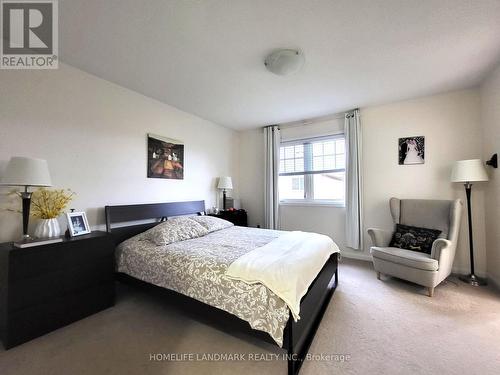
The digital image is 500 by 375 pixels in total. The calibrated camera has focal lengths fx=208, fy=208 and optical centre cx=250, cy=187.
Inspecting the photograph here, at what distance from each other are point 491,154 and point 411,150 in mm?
853

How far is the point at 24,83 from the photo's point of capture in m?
2.09

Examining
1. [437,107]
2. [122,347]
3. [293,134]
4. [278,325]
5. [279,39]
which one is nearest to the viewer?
[278,325]

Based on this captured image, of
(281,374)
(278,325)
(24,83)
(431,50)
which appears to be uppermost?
(431,50)

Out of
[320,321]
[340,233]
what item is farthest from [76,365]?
[340,233]

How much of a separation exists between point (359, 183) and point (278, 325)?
296 centimetres

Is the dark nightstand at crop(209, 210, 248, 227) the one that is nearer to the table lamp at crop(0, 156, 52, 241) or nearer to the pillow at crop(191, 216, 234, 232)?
the pillow at crop(191, 216, 234, 232)

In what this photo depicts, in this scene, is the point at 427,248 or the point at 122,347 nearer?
the point at 122,347

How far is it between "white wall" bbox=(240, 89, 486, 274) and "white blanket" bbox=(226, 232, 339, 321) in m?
1.94

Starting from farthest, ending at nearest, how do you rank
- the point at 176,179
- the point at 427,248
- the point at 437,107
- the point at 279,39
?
the point at 176,179 < the point at 437,107 < the point at 427,248 < the point at 279,39

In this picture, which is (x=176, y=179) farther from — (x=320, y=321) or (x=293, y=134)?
(x=320, y=321)

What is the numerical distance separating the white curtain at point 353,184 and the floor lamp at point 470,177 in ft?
3.96

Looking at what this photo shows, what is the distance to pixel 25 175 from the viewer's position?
181cm

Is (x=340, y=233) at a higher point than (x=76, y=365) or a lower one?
higher

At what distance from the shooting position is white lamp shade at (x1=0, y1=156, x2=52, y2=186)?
1779mm
